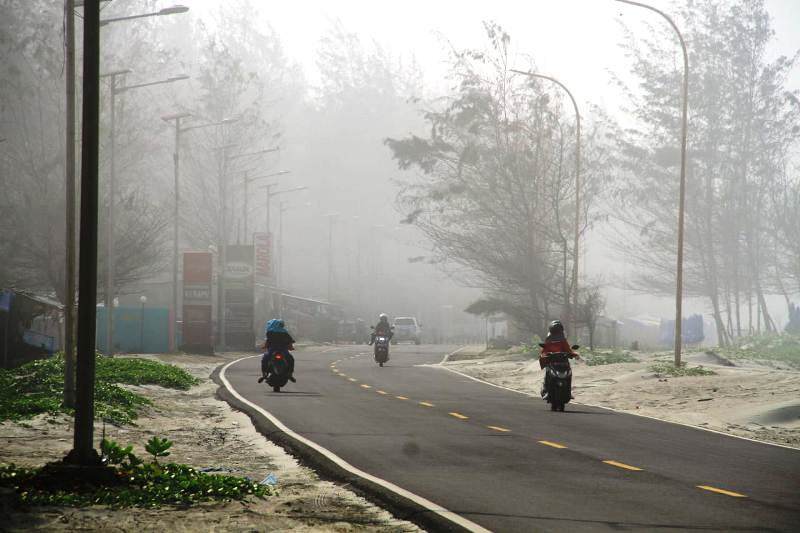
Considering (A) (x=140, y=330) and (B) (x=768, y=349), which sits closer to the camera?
(A) (x=140, y=330)

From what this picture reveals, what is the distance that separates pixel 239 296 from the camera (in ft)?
190

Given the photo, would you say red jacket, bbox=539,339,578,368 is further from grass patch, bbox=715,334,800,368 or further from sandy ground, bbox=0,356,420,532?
grass patch, bbox=715,334,800,368

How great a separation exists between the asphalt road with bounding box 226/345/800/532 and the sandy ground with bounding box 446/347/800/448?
4.08ft

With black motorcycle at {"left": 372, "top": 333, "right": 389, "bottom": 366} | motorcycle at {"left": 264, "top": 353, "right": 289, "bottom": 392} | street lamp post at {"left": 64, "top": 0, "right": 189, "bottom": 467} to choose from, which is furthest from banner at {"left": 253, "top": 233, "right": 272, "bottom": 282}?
street lamp post at {"left": 64, "top": 0, "right": 189, "bottom": 467}

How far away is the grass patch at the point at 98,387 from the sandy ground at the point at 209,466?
486mm

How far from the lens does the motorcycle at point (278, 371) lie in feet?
89.7

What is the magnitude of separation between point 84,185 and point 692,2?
6956 cm

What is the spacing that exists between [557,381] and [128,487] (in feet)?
44.4

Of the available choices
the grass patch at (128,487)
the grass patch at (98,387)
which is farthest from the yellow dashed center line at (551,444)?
the grass patch at (98,387)

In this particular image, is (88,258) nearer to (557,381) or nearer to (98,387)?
(98,387)

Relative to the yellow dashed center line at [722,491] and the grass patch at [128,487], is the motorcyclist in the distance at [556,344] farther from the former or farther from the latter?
the grass patch at [128,487]

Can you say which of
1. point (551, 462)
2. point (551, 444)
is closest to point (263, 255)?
point (551, 444)

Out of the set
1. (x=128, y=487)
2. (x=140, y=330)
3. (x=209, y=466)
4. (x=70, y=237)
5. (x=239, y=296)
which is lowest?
(x=209, y=466)

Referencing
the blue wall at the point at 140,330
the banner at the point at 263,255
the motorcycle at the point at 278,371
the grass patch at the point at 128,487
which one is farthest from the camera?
the banner at the point at 263,255
